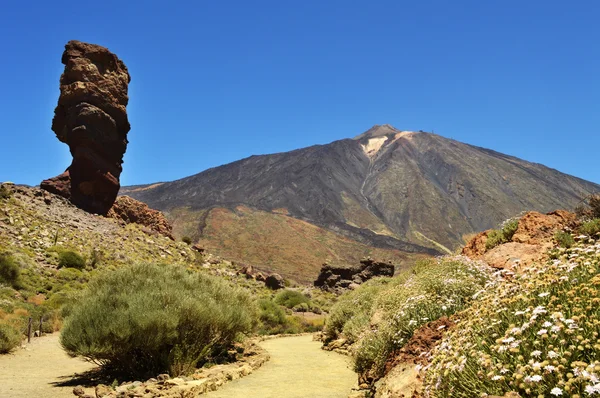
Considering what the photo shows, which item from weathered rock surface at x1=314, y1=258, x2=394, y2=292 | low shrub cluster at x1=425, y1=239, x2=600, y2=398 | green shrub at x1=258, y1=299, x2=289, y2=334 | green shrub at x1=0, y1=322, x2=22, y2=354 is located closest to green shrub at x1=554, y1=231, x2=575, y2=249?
low shrub cluster at x1=425, y1=239, x2=600, y2=398

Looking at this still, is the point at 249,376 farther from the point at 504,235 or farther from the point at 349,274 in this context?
the point at 349,274

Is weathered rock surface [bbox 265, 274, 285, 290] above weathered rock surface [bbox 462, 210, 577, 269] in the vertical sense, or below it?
below

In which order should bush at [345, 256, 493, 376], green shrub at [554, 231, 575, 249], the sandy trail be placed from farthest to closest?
1. the sandy trail
2. green shrub at [554, 231, 575, 249]
3. bush at [345, 256, 493, 376]

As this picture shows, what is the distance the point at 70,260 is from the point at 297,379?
2233 cm

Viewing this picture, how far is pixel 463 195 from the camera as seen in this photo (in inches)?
6634

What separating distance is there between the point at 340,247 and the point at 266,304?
61340mm

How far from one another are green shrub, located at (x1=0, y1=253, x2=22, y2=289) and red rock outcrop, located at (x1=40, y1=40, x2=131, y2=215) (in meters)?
16.7

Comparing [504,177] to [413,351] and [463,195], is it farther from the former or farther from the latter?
[413,351]

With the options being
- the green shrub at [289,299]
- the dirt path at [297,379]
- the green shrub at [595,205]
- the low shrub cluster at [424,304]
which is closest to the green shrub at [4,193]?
the green shrub at [289,299]

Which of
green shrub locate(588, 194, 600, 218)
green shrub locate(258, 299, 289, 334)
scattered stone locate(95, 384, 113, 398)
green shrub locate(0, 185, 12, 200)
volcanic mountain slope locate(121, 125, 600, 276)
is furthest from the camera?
volcanic mountain slope locate(121, 125, 600, 276)

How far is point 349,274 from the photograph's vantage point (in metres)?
49.6

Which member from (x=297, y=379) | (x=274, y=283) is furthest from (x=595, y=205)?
(x=274, y=283)

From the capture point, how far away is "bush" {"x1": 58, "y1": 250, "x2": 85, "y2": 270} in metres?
27.7

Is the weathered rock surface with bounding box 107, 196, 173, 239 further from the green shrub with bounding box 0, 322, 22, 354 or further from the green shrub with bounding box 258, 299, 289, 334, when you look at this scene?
the green shrub with bounding box 0, 322, 22, 354
